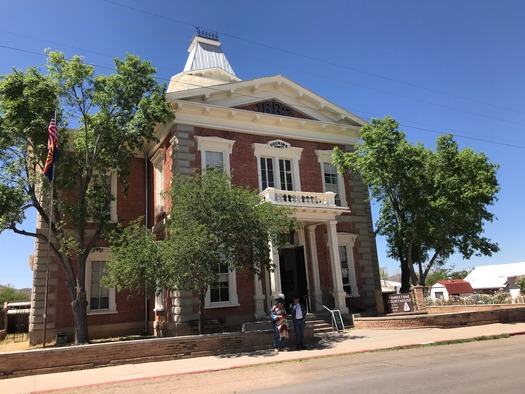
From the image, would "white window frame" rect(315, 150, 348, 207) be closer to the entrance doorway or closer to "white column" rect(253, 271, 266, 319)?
the entrance doorway

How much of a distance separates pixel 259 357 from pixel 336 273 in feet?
25.7

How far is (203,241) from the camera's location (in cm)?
1346

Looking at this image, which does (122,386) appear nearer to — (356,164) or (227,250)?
(227,250)

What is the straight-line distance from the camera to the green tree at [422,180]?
20.6 m

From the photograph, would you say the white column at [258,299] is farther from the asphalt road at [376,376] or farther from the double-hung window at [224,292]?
the asphalt road at [376,376]

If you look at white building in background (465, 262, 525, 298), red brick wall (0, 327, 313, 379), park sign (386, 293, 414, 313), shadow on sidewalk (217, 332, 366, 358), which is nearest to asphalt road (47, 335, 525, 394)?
shadow on sidewalk (217, 332, 366, 358)

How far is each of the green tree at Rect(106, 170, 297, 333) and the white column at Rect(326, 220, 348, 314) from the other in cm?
518

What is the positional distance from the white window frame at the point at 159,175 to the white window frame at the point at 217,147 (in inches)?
85.5

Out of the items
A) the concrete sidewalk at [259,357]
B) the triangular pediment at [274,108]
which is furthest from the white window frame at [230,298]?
the triangular pediment at [274,108]

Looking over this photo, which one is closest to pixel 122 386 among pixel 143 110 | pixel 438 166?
pixel 143 110

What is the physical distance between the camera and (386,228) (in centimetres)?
2425

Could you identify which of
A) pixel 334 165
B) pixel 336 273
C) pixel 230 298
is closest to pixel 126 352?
pixel 230 298

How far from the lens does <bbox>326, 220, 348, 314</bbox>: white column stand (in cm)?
1938

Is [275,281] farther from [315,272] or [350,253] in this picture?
[350,253]
